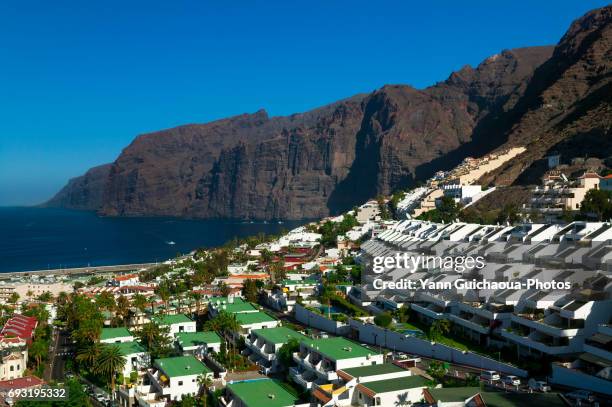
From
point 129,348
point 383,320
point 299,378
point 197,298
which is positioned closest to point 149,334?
point 129,348

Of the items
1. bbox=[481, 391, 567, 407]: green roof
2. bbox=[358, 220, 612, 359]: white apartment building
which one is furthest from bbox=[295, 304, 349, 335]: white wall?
bbox=[481, 391, 567, 407]: green roof

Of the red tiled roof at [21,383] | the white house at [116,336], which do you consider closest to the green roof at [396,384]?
the red tiled roof at [21,383]

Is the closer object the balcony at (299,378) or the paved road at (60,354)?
the balcony at (299,378)

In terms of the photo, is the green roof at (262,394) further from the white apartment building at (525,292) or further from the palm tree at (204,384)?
the white apartment building at (525,292)

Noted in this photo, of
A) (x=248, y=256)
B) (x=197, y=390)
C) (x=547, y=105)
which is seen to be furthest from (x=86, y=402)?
(x=547, y=105)

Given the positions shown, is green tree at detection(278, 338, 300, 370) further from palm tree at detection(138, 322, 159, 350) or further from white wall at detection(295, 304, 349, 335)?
palm tree at detection(138, 322, 159, 350)

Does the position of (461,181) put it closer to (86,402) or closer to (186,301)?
(186,301)
